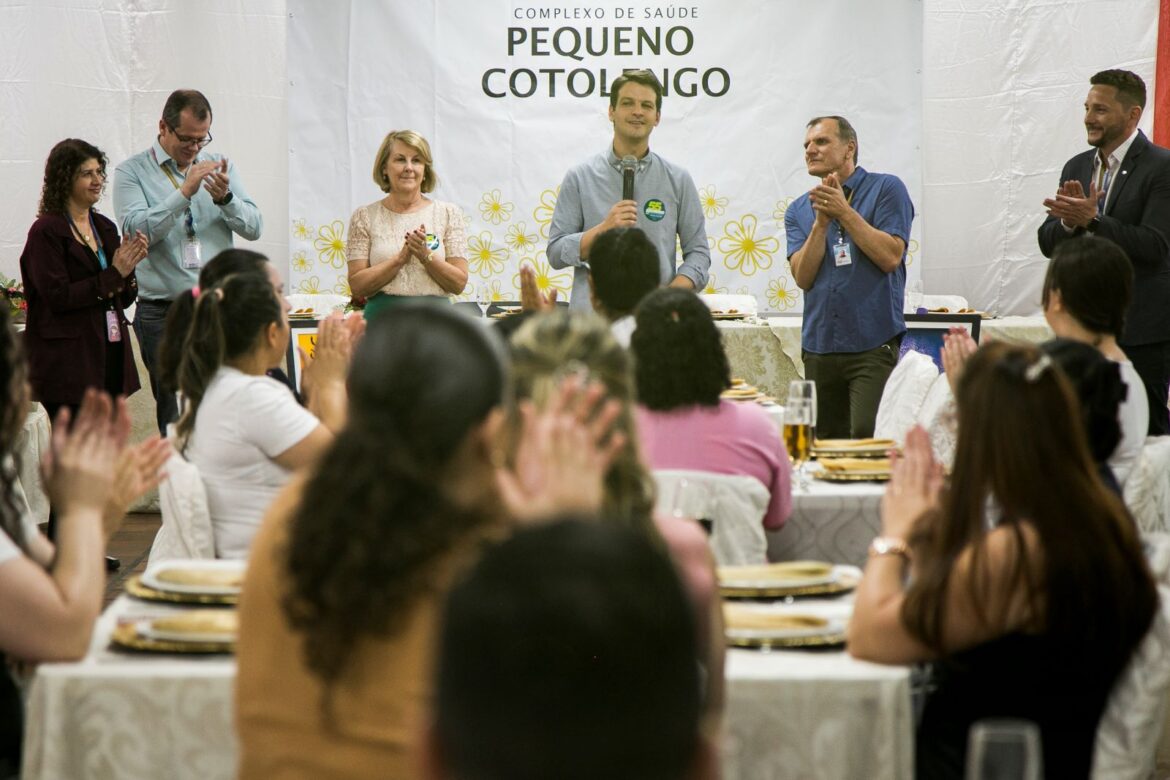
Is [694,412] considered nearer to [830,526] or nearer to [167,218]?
[830,526]

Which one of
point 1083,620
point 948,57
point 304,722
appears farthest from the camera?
point 948,57

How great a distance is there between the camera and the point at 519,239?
743cm

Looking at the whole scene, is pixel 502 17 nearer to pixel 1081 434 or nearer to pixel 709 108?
pixel 709 108

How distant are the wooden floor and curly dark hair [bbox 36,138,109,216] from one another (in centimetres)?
138

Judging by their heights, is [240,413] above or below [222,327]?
below

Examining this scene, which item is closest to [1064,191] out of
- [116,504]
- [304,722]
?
[116,504]

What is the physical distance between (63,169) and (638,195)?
86.6 inches

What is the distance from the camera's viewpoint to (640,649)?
722 millimetres

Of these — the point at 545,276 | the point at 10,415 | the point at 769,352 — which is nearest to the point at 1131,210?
the point at 769,352

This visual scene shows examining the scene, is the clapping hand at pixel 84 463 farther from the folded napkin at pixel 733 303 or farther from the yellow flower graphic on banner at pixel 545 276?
the yellow flower graphic on banner at pixel 545 276

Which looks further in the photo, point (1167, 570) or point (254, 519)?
point (254, 519)

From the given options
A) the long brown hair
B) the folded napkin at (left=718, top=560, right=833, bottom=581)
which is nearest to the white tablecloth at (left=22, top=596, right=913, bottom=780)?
the long brown hair

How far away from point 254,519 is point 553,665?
2414mm

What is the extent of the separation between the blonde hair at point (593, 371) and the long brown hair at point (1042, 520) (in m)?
0.48
